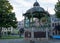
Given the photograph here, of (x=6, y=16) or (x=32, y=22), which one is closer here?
(x=32, y=22)

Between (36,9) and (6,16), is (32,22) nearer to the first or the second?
(36,9)

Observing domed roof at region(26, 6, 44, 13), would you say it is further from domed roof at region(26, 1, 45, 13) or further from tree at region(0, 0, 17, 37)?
tree at region(0, 0, 17, 37)

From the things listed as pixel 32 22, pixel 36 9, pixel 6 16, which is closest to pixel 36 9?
pixel 36 9

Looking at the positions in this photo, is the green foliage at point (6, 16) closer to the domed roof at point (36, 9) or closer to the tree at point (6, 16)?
A: the tree at point (6, 16)

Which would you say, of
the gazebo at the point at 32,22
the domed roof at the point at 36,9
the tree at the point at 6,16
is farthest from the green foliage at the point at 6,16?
the domed roof at the point at 36,9

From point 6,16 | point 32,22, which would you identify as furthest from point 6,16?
point 32,22

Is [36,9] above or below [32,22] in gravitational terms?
above

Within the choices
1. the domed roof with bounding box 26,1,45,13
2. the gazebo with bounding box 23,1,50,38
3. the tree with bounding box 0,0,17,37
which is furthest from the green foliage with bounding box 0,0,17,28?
the domed roof with bounding box 26,1,45,13

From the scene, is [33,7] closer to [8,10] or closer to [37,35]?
[37,35]

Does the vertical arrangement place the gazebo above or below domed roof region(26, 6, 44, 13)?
below

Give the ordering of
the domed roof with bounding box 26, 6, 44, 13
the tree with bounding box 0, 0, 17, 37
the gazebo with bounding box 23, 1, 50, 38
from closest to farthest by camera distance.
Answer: the gazebo with bounding box 23, 1, 50, 38, the domed roof with bounding box 26, 6, 44, 13, the tree with bounding box 0, 0, 17, 37

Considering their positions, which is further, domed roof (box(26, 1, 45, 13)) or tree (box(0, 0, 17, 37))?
tree (box(0, 0, 17, 37))

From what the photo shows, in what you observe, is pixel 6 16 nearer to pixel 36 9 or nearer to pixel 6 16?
pixel 6 16

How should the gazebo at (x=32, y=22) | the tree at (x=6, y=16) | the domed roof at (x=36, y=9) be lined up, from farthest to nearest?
the tree at (x=6, y=16), the domed roof at (x=36, y=9), the gazebo at (x=32, y=22)
